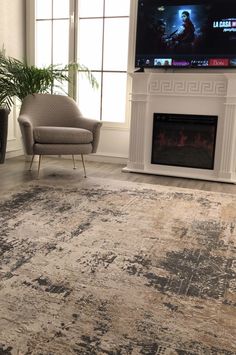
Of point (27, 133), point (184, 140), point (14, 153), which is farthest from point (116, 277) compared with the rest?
point (14, 153)

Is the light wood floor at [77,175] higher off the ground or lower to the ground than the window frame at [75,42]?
lower

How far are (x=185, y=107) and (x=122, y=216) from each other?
190 centimetres

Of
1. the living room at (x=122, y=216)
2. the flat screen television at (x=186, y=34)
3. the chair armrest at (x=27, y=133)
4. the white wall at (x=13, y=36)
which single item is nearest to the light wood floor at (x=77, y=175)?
the living room at (x=122, y=216)

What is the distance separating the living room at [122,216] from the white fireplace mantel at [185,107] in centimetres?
1

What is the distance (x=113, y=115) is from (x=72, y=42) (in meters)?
1.06

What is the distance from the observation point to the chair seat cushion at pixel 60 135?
3373mm

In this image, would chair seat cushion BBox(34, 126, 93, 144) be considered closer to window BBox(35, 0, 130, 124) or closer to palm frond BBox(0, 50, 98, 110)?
palm frond BBox(0, 50, 98, 110)

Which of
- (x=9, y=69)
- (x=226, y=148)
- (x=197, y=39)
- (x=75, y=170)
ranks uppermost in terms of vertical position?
(x=197, y=39)

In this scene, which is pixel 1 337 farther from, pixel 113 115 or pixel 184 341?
pixel 113 115

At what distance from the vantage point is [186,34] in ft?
12.6

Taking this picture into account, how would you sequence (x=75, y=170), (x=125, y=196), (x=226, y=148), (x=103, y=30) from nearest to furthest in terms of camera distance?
(x=125, y=196) < (x=226, y=148) < (x=75, y=170) < (x=103, y=30)

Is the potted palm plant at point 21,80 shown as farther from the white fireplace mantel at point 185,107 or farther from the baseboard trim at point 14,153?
the white fireplace mantel at point 185,107

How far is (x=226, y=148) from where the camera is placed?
3.78m

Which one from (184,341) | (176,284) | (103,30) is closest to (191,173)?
(103,30)
